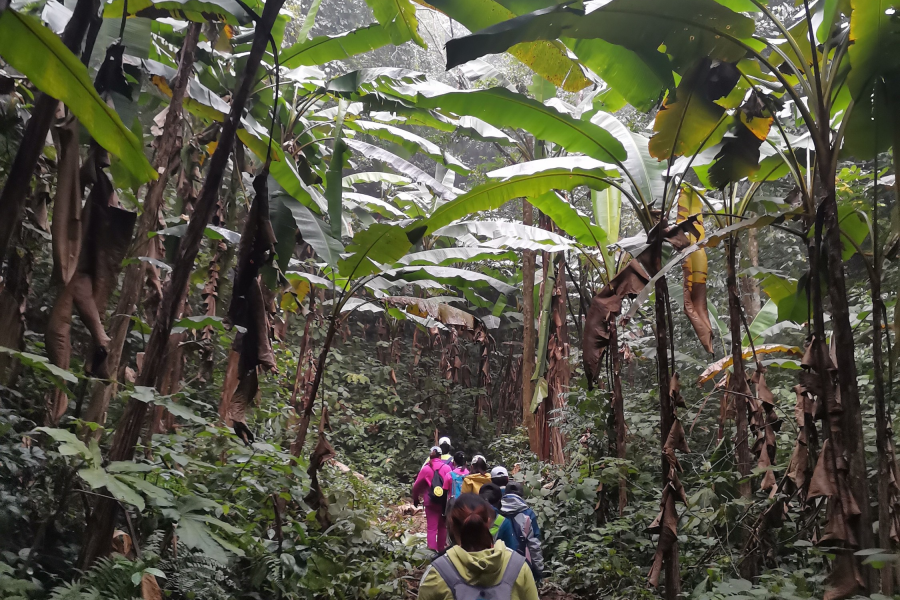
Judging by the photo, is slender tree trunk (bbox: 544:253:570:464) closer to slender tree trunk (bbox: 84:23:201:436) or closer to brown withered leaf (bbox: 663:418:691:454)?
brown withered leaf (bbox: 663:418:691:454)

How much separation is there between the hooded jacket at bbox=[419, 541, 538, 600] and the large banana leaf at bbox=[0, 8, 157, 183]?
202 centimetres

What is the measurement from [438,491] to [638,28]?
4882mm

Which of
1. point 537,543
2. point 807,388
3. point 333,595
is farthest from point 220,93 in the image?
point 807,388

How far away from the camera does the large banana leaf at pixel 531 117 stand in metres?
3.84

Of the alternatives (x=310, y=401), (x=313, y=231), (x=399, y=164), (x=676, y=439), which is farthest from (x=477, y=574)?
(x=399, y=164)

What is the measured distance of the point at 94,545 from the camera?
232cm

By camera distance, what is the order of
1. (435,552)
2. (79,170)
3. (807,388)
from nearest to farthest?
(79,170)
(807,388)
(435,552)

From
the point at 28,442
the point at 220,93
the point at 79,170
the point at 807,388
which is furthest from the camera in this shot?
the point at 220,93

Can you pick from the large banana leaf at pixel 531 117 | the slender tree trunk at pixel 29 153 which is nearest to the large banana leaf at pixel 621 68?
the large banana leaf at pixel 531 117

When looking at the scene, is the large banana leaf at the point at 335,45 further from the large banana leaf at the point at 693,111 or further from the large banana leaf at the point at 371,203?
the large banana leaf at the point at 371,203

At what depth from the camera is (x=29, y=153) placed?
1.94 metres

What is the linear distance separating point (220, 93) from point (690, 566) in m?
5.61

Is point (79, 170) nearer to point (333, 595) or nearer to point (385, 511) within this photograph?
point (333, 595)

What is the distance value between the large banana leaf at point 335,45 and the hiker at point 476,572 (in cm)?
349
